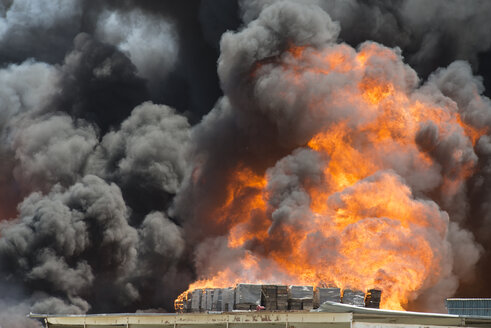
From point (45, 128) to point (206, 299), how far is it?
117ft

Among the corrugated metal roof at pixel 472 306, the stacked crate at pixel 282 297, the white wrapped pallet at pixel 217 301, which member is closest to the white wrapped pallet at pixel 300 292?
the stacked crate at pixel 282 297

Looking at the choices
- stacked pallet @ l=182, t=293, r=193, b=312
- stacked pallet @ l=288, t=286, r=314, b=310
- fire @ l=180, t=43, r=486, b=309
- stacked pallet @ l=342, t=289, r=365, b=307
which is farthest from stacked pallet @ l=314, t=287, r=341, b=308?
stacked pallet @ l=182, t=293, r=193, b=312

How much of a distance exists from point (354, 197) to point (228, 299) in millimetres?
12018

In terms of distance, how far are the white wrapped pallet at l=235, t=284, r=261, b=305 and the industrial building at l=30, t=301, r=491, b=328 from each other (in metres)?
7.71

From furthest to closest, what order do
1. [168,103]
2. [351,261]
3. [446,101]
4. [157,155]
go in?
[168,103] < [157,155] < [446,101] < [351,261]

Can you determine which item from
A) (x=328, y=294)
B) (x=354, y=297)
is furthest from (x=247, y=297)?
(x=354, y=297)

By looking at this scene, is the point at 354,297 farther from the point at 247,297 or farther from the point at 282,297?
the point at 247,297

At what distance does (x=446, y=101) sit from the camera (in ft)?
173

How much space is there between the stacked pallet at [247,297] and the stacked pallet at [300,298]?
171 cm

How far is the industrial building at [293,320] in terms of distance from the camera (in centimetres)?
2353

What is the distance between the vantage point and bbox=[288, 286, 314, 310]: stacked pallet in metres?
36.6

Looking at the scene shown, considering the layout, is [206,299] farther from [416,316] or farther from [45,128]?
[45,128]

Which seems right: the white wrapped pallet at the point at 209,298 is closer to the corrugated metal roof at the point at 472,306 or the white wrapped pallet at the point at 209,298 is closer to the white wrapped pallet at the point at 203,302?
the white wrapped pallet at the point at 203,302

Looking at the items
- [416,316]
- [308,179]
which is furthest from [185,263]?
[416,316]
